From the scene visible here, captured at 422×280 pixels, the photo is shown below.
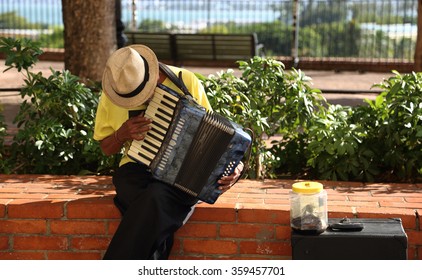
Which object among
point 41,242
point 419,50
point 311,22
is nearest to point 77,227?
point 41,242

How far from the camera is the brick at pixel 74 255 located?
5.03 metres

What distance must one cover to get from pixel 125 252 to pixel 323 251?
97 cm

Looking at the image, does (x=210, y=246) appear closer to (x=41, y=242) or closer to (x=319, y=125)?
(x=41, y=242)

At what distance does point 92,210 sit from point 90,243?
19 centimetres

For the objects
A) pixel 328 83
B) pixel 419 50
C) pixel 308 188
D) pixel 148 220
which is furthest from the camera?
pixel 328 83

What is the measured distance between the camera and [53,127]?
596 cm

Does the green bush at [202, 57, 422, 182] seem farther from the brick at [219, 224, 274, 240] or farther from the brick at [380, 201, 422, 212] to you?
the brick at [219, 224, 274, 240]

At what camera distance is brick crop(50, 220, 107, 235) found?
4.98 metres

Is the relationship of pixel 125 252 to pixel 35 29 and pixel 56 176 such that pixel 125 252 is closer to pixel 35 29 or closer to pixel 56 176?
pixel 56 176

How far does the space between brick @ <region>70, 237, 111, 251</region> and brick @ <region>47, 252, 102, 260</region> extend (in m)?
0.03

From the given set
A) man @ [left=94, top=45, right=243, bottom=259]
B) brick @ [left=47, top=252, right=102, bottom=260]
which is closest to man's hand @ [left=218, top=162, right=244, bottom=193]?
man @ [left=94, top=45, right=243, bottom=259]

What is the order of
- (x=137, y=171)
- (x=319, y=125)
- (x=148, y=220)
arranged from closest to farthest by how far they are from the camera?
(x=148, y=220)
(x=137, y=171)
(x=319, y=125)

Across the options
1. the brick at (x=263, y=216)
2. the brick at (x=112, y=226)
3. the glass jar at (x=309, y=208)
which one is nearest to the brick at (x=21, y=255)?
the brick at (x=112, y=226)

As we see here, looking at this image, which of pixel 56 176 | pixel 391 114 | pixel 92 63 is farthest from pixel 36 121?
pixel 391 114
